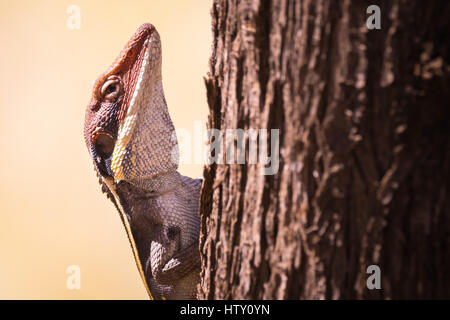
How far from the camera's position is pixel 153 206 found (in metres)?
2.09

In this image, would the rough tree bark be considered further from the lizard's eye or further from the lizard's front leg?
the lizard's eye

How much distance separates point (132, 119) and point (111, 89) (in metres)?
0.20

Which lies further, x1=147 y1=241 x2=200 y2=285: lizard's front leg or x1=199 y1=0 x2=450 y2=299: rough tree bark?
x1=147 y1=241 x2=200 y2=285: lizard's front leg

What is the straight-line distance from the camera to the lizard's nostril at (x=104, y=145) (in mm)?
2061

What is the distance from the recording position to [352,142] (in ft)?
3.30

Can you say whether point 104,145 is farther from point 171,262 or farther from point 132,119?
point 171,262

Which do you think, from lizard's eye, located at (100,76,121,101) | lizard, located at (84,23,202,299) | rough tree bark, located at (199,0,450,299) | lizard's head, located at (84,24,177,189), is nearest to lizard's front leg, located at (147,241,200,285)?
lizard, located at (84,23,202,299)

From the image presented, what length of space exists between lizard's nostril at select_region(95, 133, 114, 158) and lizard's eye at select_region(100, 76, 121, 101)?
18 cm

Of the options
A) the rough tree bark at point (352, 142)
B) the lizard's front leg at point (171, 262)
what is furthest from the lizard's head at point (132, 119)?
the rough tree bark at point (352, 142)

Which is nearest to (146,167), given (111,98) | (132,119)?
Result: (132,119)

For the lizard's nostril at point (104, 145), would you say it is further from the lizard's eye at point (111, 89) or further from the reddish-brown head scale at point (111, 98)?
the lizard's eye at point (111, 89)

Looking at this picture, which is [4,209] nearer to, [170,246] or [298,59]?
[170,246]

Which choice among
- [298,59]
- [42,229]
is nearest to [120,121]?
[298,59]

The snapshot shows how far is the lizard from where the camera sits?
2.02 meters
